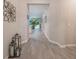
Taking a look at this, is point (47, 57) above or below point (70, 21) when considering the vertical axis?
below

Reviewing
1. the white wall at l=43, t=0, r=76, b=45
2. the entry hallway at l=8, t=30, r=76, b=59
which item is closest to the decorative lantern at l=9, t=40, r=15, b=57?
the entry hallway at l=8, t=30, r=76, b=59

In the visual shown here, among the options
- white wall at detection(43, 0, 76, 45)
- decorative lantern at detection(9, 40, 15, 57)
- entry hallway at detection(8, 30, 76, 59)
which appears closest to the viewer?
decorative lantern at detection(9, 40, 15, 57)

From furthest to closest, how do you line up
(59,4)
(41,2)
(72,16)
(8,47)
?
(41,2)
(59,4)
(72,16)
(8,47)

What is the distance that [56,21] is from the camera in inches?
292

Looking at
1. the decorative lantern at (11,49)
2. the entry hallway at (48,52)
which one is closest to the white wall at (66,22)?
the entry hallway at (48,52)

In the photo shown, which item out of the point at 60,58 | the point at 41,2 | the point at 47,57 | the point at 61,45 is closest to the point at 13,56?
the point at 47,57

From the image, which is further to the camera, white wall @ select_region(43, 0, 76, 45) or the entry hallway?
white wall @ select_region(43, 0, 76, 45)

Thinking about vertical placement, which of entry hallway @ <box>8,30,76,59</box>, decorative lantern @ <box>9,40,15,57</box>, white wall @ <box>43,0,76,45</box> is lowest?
entry hallway @ <box>8,30,76,59</box>

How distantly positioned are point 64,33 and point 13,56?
9.40 feet

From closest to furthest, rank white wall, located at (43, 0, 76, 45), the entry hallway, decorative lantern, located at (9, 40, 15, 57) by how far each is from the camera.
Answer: decorative lantern, located at (9, 40, 15, 57) → the entry hallway → white wall, located at (43, 0, 76, 45)

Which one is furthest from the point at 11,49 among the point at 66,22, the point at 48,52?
the point at 66,22

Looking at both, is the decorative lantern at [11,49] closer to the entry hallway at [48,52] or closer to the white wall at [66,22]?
the entry hallway at [48,52]

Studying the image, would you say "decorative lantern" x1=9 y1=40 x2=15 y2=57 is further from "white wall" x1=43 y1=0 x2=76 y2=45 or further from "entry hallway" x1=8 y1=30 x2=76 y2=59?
"white wall" x1=43 y1=0 x2=76 y2=45

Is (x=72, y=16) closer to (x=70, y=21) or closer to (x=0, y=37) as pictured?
(x=70, y=21)
